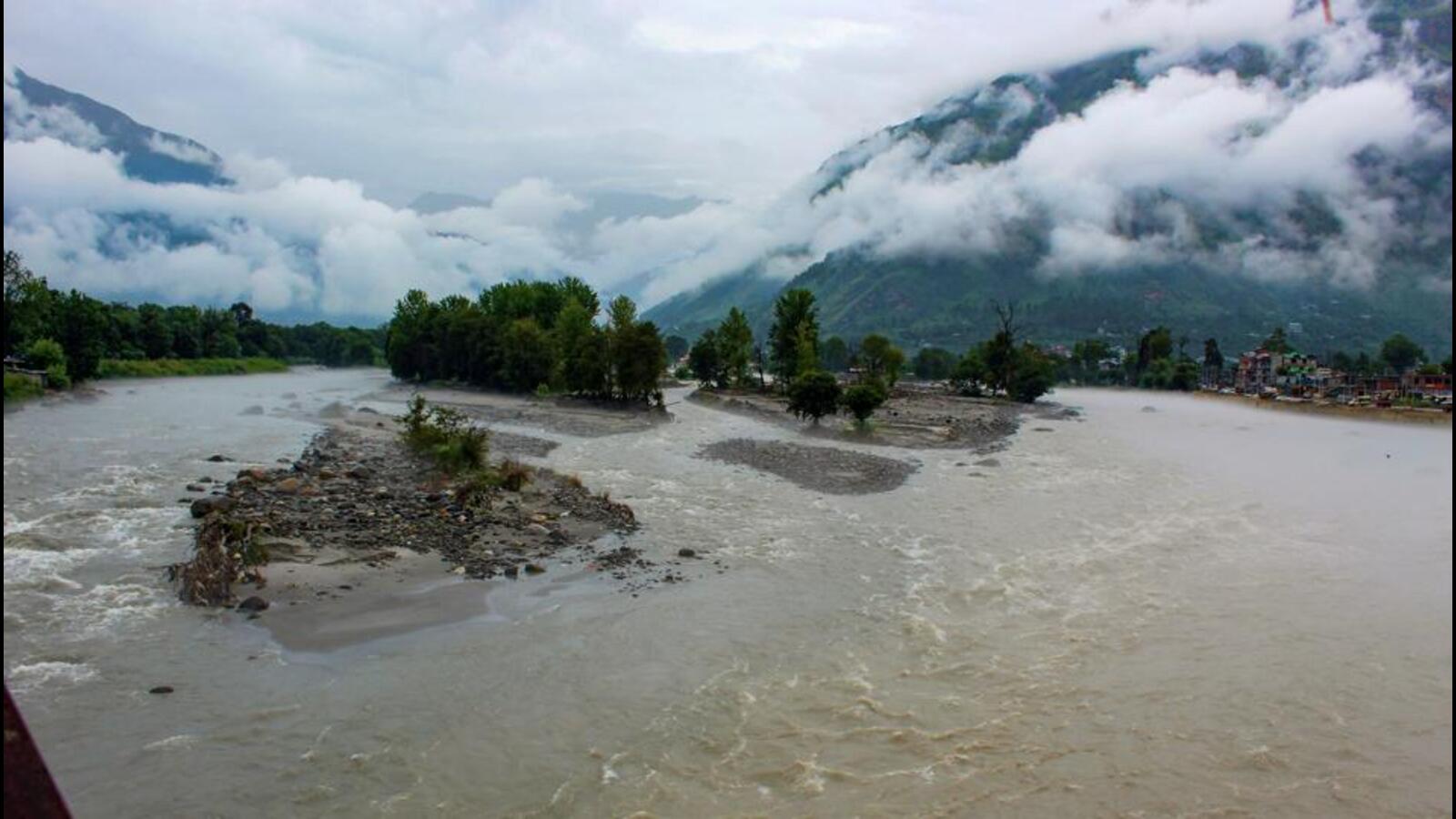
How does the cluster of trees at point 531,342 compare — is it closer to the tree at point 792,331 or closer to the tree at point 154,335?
the tree at point 792,331

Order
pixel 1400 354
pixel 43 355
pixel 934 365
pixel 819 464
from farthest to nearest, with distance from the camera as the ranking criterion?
pixel 934 365
pixel 1400 354
pixel 43 355
pixel 819 464

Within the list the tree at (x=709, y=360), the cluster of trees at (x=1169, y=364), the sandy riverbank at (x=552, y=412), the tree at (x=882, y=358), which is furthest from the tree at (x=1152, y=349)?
the sandy riverbank at (x=552, y=412)

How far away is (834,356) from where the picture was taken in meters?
189

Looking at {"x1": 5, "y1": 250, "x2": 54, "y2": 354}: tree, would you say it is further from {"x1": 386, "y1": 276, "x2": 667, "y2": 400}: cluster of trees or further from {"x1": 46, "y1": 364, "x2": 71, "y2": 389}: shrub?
{"x1": 386, "y1": 276, "x2": 667, "y2": 400}: cluster of trees

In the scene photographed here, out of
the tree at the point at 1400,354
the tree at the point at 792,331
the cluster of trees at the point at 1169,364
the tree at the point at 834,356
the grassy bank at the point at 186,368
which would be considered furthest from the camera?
the tree at the point at 834,356

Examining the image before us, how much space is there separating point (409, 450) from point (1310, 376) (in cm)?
12977

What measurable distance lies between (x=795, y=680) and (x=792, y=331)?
249 feet

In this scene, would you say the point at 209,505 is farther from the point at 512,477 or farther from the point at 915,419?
the point at 915,419

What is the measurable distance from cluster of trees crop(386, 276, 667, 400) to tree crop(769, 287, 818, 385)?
50.4 ft

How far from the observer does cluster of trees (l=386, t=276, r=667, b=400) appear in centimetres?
7489

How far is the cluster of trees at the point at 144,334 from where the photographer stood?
7412cm

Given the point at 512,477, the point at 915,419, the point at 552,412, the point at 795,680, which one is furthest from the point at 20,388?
the point at 795,680

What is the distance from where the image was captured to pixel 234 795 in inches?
446

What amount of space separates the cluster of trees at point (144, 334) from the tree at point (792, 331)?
60404 mm
